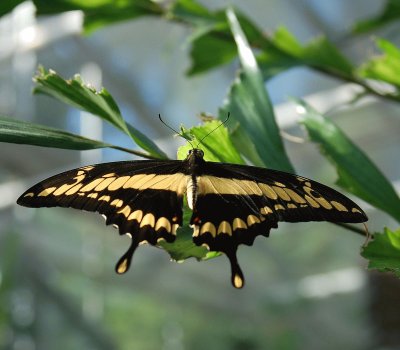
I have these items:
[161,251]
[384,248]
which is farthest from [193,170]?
[161,251]

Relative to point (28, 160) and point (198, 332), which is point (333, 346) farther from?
point (28, 160)

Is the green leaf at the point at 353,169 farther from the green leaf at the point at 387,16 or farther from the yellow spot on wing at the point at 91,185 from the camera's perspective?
the green leaf at the point at 387,16

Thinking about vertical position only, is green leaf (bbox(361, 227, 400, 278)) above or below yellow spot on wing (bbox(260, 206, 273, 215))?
below

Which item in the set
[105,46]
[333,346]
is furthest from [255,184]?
[333,346]

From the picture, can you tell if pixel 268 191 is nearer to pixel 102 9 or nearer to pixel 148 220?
pixel 148 220

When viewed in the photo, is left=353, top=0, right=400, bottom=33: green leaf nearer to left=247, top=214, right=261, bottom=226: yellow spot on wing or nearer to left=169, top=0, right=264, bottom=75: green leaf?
left=169, top=0, right=264, bottom=75: green leaf

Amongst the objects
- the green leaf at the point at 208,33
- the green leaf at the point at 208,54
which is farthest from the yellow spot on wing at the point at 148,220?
the green leaf at the point at 208,54

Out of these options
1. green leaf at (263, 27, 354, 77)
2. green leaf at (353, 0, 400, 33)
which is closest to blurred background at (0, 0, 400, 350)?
green leaf at (353, 0, 400, 33)
